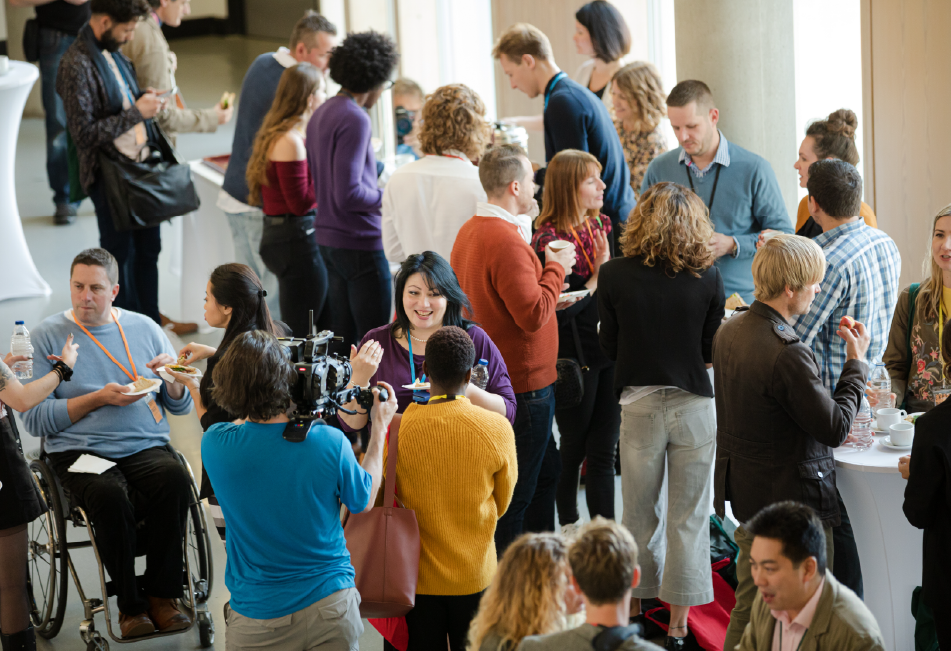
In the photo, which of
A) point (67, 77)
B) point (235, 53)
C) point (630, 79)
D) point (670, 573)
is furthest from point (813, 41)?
point (235, 53)

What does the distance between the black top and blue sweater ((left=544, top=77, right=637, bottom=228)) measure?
5.12 meters

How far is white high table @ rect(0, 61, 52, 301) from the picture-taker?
657 cm

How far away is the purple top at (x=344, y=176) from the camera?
4613mm

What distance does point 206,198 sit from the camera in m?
6.55

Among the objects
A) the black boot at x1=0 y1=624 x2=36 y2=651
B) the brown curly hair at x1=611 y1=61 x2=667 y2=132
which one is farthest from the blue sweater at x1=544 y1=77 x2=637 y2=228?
the black boot at x1=0 y1=624 x2=36 y2=651

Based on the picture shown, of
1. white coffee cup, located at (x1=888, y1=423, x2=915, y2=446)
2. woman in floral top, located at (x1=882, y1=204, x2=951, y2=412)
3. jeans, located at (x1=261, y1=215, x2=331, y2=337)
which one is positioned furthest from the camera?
jeans, located at (x1=261, y1=215, x2=331, y2=337)

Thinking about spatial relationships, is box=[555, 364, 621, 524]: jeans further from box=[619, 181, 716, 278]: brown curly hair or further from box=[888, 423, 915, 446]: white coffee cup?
box=[888, 423, 915, 446]: white coffee cup

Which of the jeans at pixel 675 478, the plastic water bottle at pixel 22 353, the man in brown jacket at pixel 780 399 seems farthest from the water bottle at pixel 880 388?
the plastic water bottle at pixel 22 353

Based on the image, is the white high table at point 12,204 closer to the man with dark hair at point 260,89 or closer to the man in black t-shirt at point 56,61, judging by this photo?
the man in black t-shirt at point 56,61

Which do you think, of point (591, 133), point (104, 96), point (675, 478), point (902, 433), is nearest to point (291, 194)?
point (104, 96)

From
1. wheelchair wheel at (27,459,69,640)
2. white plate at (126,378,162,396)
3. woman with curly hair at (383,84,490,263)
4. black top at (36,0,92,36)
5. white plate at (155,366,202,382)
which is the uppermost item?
black top at (36,0,92,36)

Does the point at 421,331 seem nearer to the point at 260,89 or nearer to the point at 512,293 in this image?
the point at 512,293

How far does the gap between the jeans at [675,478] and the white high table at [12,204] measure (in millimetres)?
5183

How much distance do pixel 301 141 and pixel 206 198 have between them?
177 centimetres
